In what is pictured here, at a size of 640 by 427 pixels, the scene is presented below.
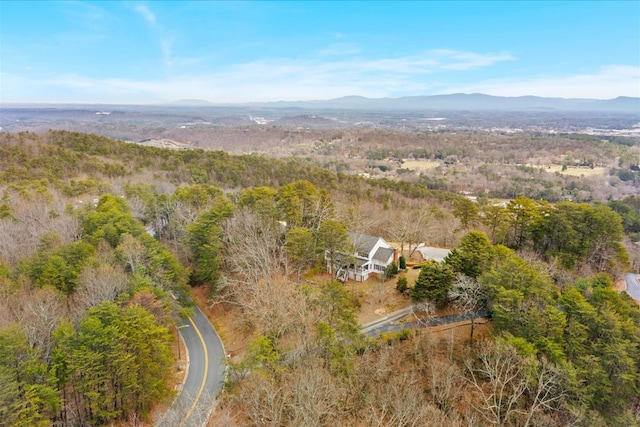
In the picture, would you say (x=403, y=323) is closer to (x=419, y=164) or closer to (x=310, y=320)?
(x=310, y=320)

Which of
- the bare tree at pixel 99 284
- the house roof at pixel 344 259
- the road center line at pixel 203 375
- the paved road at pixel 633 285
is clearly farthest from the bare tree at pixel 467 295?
the bare tree at pixel 99 284

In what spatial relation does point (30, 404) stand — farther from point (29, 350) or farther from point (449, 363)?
point (449, 363)

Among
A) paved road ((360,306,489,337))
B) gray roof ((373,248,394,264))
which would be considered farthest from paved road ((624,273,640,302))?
gray roof ((373,248,394,264))

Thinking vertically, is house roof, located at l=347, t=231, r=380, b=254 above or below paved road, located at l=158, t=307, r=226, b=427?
above

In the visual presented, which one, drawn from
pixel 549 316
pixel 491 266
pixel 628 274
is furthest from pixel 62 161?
pixel 628 274

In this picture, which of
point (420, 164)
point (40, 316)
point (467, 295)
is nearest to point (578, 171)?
point (420, 164)

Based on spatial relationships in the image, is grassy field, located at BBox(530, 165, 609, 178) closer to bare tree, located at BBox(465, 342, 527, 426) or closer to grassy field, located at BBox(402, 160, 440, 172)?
grassy field, located at BBox(402, 160, 440, 172)
